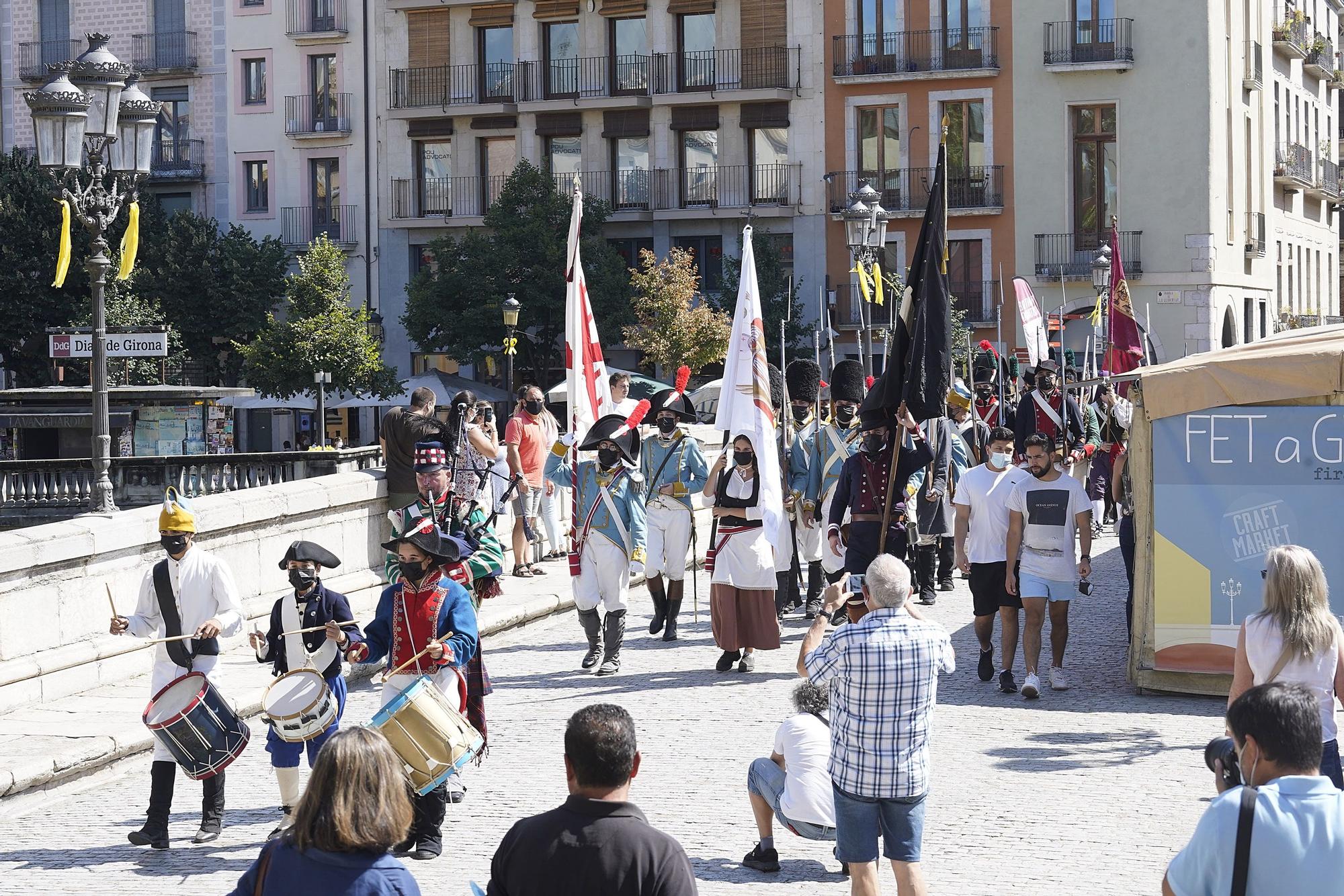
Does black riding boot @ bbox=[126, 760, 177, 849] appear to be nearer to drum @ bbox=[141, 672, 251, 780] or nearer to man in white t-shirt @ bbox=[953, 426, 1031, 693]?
drum @ bbox=[141, 672, 251, 780]

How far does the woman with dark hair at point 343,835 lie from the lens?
13.1 feet

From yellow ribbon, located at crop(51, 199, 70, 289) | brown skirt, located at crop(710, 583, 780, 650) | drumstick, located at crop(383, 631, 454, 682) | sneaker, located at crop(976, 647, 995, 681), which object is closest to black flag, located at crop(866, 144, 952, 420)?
sneaker, located at crop(976, 647, 995, 681)

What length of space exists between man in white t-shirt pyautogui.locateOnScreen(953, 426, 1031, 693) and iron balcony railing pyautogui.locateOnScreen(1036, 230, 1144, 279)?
32.5 m

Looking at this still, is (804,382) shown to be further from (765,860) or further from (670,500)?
(765,860)

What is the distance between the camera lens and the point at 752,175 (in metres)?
45.2

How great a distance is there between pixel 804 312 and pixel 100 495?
103 ft

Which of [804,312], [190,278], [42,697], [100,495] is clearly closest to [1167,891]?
[42,697]

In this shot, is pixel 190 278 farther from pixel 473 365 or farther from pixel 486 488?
pixel 486 488

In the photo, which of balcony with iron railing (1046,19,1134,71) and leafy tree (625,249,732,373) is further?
balcony with iron railing (1046,19,1134,71)

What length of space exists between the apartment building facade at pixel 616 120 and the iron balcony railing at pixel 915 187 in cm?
60

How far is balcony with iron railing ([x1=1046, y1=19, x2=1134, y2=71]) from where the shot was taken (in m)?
42.7

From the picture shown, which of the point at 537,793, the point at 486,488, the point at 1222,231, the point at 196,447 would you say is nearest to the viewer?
the point at 537,793

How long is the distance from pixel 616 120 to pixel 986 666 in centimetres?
3561

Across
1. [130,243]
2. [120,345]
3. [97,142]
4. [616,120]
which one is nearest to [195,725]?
[97,142]
